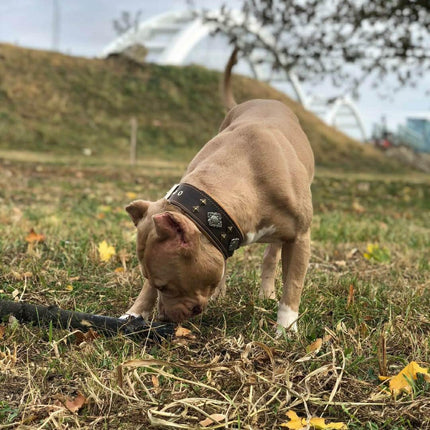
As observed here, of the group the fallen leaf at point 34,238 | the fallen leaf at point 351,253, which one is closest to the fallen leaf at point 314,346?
the fallen leaf at point 351,253

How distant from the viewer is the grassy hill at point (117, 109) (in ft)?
72.1

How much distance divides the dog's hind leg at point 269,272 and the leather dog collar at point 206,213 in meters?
0.92

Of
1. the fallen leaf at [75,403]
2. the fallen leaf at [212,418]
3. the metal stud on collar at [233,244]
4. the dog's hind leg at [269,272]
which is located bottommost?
the dog's hind leg at [269,272]

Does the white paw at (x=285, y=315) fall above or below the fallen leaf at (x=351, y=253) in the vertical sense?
above

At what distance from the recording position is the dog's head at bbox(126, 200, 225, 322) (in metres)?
2.18

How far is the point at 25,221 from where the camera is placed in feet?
16.3

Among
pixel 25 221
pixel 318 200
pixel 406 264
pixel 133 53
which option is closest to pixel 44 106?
pixel 133 53

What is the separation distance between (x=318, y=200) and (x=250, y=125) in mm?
6984

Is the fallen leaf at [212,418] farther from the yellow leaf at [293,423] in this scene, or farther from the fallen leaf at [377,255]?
the fallen leaf at [377,255]

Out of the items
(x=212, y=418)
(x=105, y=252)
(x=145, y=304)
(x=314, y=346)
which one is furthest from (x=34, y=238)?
(x=212, y=418)

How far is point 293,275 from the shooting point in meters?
2.88

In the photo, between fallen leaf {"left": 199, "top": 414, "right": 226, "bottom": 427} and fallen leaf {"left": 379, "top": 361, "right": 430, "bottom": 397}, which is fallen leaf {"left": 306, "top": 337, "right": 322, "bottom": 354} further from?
fallen leaf {"left": 199, "top": 414, "right": 226, "bottom": 427}

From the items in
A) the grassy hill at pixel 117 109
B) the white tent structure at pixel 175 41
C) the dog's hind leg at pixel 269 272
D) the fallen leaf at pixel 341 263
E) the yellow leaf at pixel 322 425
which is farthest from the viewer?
the white tent structure at pixel 175 41

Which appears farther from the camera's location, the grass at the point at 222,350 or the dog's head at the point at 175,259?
the dog's head at the point at 175,259
